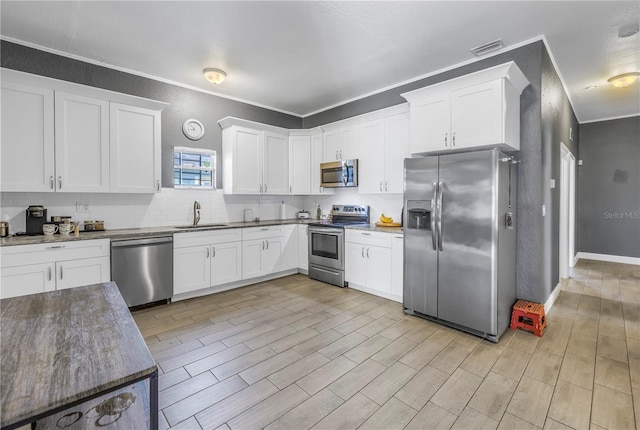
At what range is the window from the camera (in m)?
4.40

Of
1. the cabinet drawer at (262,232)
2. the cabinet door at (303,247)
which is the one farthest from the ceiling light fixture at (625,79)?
the cabinet drawer at (262,232)

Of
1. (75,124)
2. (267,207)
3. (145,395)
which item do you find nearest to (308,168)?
(267,207)

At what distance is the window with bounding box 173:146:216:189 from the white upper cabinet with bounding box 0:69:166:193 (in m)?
0.47

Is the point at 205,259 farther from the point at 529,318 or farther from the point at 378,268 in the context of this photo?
the point at 529,318

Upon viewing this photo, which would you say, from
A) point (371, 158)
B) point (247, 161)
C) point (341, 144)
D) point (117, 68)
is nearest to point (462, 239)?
point (371, 158)

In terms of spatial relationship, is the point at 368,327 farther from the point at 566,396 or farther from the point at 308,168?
the point at 308,168

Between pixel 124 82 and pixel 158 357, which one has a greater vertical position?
pixel 124 82

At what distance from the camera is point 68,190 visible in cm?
331

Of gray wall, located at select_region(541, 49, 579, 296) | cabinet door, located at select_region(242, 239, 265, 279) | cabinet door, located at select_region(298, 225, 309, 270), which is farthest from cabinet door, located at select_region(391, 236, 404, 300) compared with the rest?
cabinet door, located at select_region(242, 239, 265, 279)

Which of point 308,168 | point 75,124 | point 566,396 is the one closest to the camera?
point 566,396

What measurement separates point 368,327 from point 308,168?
3.09 m

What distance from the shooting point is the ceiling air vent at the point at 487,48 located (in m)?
3.20

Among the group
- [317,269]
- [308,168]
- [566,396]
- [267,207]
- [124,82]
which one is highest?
[124,82]

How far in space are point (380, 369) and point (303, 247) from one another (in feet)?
9.49
